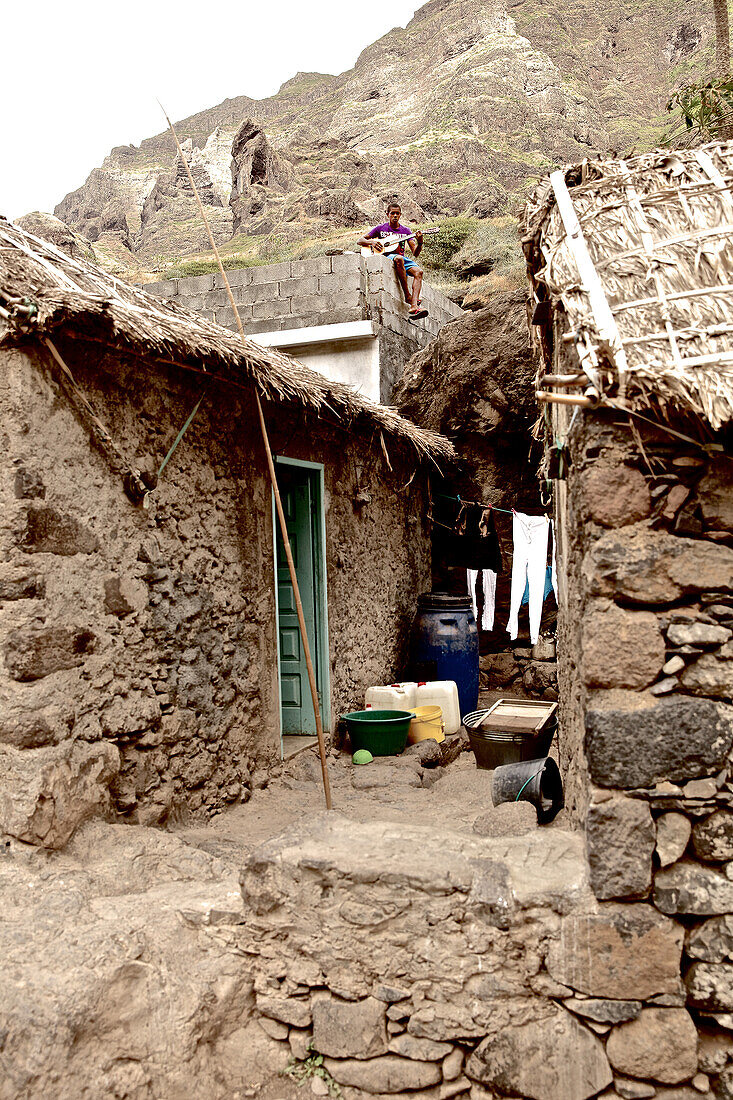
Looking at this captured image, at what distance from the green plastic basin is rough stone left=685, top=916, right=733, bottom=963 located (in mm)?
3369

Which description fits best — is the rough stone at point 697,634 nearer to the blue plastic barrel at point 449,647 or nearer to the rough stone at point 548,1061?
the rough stone at point 548,1061

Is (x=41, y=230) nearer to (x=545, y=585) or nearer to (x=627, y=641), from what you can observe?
(x=545, y=585)

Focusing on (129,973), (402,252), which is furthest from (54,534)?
(402,252)

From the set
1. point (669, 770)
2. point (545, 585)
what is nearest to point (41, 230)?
point (545, 585)

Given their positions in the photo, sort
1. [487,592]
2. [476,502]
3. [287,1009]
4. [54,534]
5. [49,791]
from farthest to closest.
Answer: [476,502]
[487,592]
[54,534]
[49,791]
[287,1009]

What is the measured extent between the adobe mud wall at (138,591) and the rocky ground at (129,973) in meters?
0.27

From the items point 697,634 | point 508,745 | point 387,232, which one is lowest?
point 508,745

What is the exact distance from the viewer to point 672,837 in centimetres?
247

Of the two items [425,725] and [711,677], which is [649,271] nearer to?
[711,677]

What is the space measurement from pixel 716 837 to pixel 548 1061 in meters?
0.85

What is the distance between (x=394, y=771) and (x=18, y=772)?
9.10 ft

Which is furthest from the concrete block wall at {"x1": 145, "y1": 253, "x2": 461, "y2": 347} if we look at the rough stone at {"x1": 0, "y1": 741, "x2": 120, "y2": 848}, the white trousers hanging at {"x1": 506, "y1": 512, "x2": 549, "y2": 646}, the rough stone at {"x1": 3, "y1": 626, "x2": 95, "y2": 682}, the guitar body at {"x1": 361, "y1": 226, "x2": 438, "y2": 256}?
the rough stone at {"x1": 0, "y1": 741, "x2": 120, "y2": 848}

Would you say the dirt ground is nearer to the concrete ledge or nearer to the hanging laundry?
the hanging laundry

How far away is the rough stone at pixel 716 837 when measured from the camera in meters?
2.45
